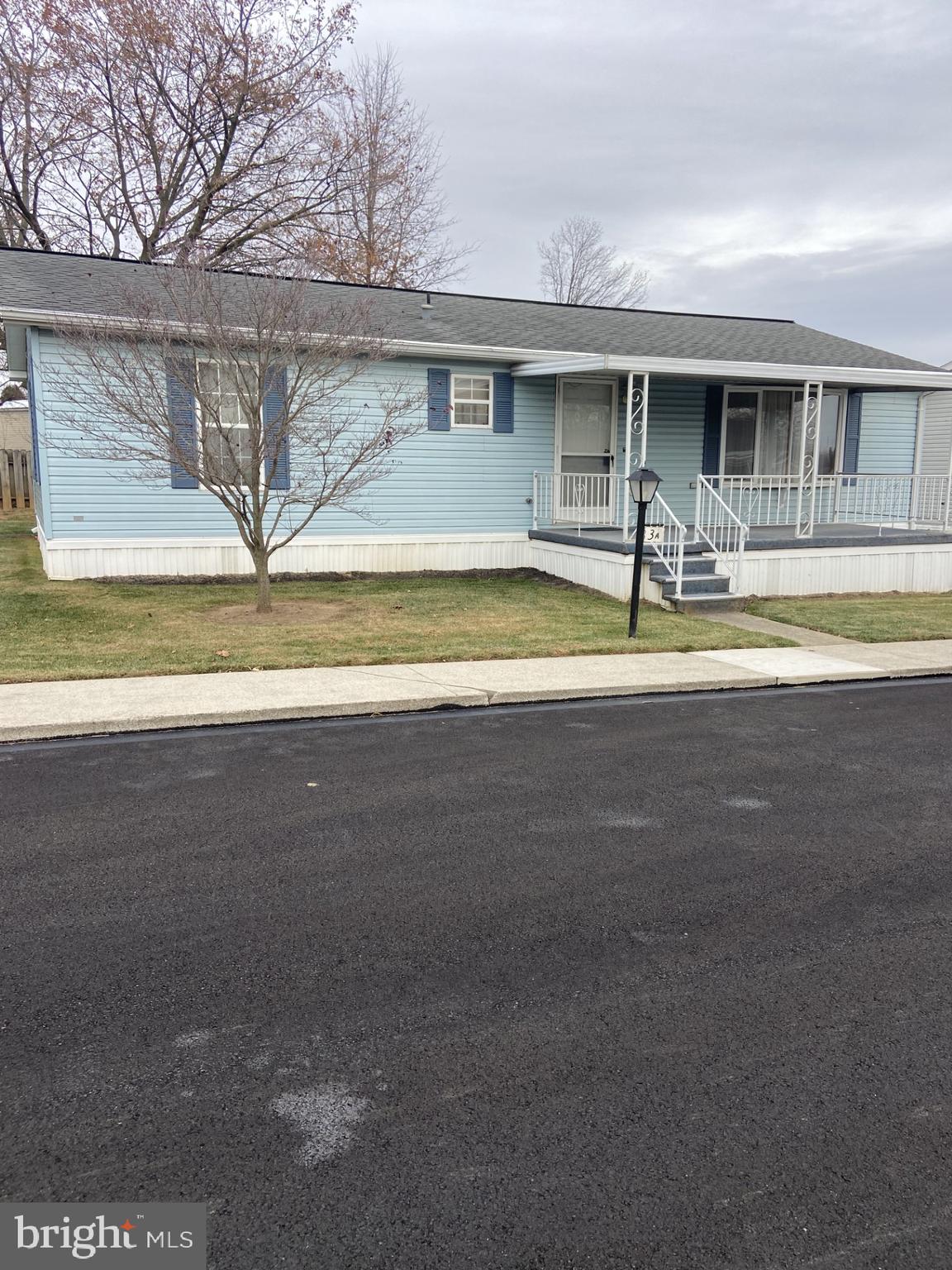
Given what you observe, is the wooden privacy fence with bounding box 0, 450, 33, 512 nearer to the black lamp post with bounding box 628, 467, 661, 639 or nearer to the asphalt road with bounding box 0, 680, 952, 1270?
the black lamp post with bounding box 628, 467, 661, 639

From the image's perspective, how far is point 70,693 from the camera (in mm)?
7309

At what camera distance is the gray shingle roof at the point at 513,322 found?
13.4 metres

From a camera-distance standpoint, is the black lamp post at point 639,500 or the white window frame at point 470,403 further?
the white window frame at point 470,403

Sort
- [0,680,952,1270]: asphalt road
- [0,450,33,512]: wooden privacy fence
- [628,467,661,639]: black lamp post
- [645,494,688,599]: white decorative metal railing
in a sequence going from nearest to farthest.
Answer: [0,680,952,1270]: asphalt road < [628,467,661,639]: black lamp post < [645,494,688,599]: white decorative metal railing < [0,450,33,512]: wooden privacy fence

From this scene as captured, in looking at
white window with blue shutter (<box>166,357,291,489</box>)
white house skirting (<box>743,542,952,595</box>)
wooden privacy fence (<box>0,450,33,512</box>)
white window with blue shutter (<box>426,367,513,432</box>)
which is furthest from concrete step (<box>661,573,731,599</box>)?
wooden privacy fence (<box>0,450,33,512</box>)

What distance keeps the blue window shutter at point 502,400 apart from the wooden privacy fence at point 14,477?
1416 centimetres

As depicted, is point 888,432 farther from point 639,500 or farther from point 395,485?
point 639,500

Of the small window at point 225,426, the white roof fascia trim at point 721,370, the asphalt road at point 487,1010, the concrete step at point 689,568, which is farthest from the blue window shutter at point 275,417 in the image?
the asphalt road at point 487,1010

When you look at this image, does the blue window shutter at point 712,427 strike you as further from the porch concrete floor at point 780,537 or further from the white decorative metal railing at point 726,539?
the white decorative metal railing at point 726,539

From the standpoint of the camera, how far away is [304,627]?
10.3 metres

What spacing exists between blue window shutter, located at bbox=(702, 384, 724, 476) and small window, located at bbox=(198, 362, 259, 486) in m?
7.71

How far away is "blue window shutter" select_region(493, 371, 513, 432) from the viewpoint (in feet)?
49.5

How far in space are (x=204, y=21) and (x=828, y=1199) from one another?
2761cm

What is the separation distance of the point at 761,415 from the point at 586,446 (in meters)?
3.32
